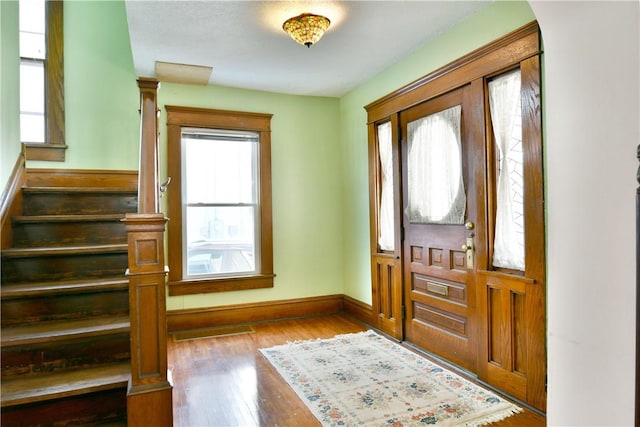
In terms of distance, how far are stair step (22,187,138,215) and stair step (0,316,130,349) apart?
45.5 inches

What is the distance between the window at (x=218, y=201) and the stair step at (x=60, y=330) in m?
1.81

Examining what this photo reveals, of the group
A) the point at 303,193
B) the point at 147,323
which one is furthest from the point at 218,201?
the point at 147,323

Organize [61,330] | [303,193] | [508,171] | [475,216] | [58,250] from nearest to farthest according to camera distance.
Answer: [61,330], [58,250], [508,171], [475,216], [303,193]

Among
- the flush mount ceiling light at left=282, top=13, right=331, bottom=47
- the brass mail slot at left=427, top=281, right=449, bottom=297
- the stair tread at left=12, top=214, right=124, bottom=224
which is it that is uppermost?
the flush mount ceiling light at left=282, top=13, right=331, bottom=47

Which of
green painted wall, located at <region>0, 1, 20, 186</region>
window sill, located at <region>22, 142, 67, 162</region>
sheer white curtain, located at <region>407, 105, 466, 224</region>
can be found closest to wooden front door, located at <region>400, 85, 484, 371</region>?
sheer white curtain, located at <region>407, 105, 466, 224</region>

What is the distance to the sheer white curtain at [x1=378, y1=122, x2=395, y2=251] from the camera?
13.0 feet

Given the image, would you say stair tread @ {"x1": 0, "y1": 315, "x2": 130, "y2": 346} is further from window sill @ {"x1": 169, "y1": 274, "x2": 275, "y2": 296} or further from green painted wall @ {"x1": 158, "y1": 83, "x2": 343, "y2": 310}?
green painted wall @ {"x1": 158, "y1": 83, "x2": 343, "y2": 310}

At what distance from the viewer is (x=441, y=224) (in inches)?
127

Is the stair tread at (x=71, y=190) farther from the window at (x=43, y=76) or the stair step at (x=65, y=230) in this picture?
the window at (x=43, y=76)

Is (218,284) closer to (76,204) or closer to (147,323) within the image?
(76,204)

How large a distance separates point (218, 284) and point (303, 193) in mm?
1464

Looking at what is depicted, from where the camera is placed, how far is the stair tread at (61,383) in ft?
6.24

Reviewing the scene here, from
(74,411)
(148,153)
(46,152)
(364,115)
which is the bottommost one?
(74,411)

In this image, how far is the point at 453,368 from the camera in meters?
3.06
